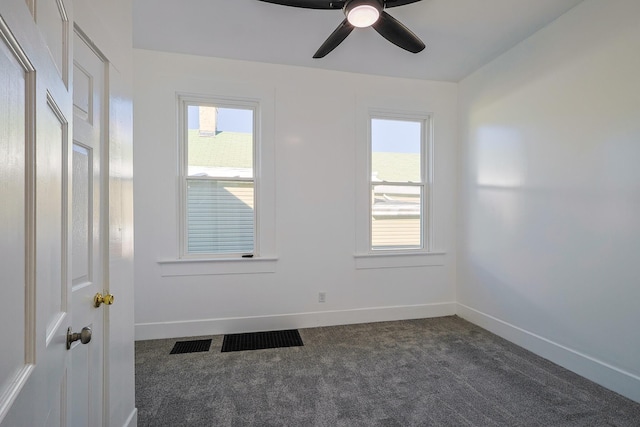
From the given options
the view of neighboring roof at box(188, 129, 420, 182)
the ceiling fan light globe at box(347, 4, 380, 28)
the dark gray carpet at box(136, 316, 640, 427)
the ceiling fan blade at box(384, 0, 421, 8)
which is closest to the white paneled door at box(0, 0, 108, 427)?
the dark gray carpet at box(136, 316, 640, 427)

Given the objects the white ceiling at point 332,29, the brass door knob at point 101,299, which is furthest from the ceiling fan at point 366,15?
the brass door knob at point 101,299

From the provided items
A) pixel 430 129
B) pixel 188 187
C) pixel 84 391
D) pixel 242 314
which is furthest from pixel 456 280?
pixel 84 391

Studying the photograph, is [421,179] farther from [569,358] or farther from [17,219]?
[17,219]

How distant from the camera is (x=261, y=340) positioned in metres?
2.89

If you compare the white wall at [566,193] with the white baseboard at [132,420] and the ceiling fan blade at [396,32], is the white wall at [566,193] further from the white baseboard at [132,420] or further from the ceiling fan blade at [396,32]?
the white baseboard at [132,420]

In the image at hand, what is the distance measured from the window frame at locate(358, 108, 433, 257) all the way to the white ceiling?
0.48 meters

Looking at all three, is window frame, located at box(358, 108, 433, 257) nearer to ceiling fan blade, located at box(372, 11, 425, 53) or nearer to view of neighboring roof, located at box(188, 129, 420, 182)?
view of neighboring roof, located at box(188, 129, 420, 182)

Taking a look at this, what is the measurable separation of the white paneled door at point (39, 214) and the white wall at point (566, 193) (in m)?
2.90

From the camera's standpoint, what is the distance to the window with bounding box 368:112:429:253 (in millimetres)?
3500

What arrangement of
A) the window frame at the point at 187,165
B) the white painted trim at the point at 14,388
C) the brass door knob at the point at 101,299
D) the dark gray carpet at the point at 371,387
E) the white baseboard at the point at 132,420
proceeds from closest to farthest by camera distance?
A: 1. the white painted trim at the point at 14,388
2. the brass door knob at the point at 101,299
3. the white baseboard at the point at 132,420
4. the dark gray carpet at the point at 371,387
5. the window frame at the point at 187,165

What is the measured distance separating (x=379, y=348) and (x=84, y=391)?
218 centimetres

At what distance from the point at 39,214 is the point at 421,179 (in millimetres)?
3522

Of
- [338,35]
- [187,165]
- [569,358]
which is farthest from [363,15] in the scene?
[569,358]

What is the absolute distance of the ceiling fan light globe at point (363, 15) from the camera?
1737 mm
